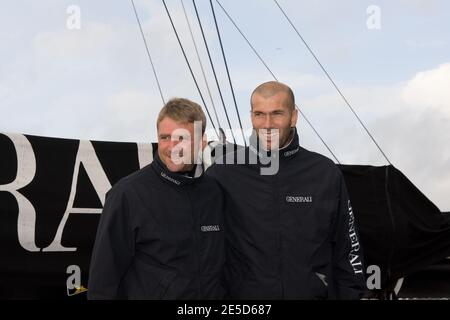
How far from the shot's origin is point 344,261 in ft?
10.8

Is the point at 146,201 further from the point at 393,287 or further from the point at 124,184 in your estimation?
the point at 393,287

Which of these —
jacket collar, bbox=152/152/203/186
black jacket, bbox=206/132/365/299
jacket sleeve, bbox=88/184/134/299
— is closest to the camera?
jacket sleeve, bbox=88/184/134/299

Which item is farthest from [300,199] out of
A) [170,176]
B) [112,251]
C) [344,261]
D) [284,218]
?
[112,251]

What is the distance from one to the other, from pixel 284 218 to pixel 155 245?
682 mm

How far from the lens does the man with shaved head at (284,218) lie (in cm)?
308

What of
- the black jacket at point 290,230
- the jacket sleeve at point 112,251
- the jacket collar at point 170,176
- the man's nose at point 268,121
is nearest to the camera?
the jacket sleeve at point 112,251

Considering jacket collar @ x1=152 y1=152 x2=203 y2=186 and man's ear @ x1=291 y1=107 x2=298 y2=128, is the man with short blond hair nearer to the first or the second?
jacket collar @ x1=152 y1=152 x2=203 y2=186

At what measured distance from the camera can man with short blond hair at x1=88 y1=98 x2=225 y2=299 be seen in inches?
110

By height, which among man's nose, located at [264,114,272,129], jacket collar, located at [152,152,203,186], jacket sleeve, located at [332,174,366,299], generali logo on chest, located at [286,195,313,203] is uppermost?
man's nose, located at [264,114,272,129]

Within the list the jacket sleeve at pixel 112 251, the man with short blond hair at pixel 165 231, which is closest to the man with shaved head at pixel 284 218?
the man with short blond hair at pixel 165 231

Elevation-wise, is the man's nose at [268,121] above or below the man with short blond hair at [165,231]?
above

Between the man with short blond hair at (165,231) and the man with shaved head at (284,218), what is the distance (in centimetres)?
17

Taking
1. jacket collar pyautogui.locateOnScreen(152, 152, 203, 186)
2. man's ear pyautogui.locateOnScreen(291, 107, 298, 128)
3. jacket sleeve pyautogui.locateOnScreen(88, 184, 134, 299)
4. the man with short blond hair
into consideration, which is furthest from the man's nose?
jacket sleeve pyautogui.locateOnScreen(88, 184, 134, 299)

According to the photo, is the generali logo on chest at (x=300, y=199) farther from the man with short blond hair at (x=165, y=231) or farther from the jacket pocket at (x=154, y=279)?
the jacket pocket at (x=154, y=279)
